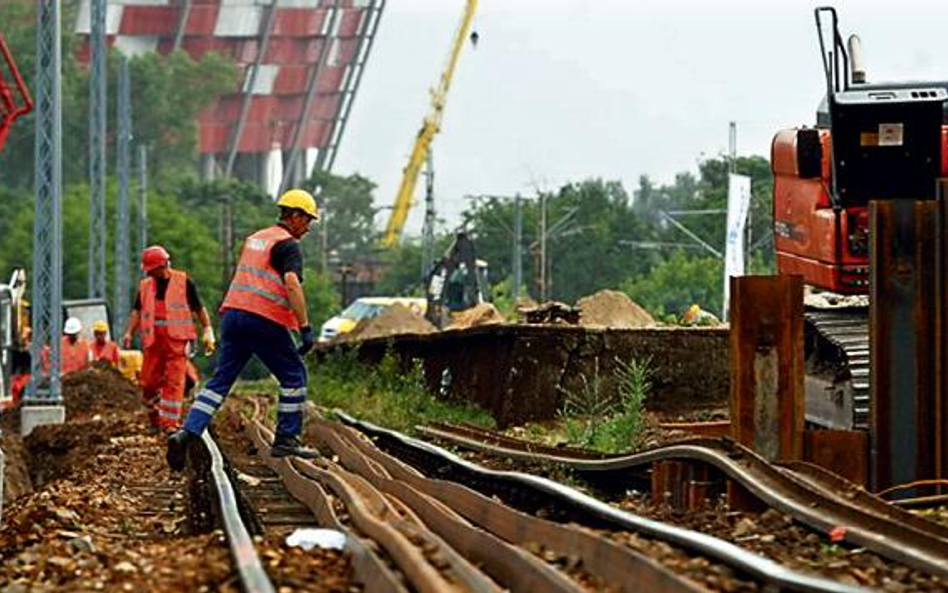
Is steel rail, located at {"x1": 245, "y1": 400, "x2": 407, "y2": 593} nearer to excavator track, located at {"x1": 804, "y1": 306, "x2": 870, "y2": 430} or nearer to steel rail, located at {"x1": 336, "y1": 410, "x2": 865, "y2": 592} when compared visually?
steel rail, located at {"x1": 336, "y1": 410, "x2": 865, "y2": 592}

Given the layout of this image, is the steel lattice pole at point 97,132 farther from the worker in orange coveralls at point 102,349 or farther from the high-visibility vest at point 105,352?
the high-visibility vest at point 105,352

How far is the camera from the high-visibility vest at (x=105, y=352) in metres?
45.8

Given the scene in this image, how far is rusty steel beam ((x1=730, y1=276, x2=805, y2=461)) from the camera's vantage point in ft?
54.7

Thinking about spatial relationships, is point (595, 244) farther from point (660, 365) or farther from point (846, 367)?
point (846, 367)

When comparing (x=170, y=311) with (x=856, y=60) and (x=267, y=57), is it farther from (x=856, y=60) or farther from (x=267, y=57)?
(x=267, y=57)

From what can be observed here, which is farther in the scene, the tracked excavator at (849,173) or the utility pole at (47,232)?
the utility pole at (47,232)

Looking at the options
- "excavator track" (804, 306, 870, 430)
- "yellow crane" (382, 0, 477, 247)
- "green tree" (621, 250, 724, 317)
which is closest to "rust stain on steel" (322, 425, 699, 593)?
"excavator track" (804, 306, 870, 430)

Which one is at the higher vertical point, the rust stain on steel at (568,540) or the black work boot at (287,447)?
the rust stain on steel at (568,540)

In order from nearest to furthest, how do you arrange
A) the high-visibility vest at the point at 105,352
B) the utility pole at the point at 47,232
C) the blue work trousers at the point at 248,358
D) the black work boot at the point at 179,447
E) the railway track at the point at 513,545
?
1. the railway track at the point at 513,545
2. the blue work trousers at the point at 248,358
3. the black work boot at the point at 179,447
4. the utility pole at the point at 47,232
5. the high-visibility vest at the point at 105,352

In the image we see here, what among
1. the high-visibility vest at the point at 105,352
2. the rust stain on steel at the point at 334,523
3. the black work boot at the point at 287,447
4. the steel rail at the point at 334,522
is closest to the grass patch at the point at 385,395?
the steel rail at the point at 334,522

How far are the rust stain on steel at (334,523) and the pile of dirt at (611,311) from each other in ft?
53.2

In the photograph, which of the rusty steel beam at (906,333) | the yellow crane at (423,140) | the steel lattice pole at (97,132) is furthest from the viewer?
the yellow crane at (423,140)

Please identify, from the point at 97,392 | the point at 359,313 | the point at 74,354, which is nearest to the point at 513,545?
the point at 97,392

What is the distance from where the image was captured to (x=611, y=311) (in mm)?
40000
